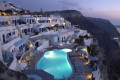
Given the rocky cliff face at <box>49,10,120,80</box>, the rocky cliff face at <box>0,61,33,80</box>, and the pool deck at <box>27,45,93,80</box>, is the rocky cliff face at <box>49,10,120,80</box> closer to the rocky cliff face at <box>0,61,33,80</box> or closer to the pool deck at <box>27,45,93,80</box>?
the pool deck at <box>27,45,93,80</box>

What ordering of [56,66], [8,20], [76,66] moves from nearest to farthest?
[76,66] < [56,66] < [8,20]

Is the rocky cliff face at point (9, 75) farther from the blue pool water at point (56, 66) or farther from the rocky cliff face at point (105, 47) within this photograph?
the rocky cliff face at point (105, 47)

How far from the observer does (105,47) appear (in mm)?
45375

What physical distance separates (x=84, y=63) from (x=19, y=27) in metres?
12.6

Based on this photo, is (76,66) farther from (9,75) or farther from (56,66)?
(9,75)

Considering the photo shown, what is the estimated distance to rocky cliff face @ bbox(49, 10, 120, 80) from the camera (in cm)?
2369

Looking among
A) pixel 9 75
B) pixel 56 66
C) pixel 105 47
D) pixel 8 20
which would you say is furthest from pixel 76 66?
pixel 105 47

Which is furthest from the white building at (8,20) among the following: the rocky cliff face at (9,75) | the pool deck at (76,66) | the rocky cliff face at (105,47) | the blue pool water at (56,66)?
the rocky cliff face at (105,47)

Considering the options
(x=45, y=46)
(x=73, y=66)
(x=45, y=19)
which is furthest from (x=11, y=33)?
(x=45, y=19)

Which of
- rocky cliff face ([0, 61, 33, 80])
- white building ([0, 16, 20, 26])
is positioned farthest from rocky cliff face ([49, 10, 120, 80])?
white building ([0, 16, 20, 26])

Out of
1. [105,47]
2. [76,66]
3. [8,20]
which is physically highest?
[8,20]

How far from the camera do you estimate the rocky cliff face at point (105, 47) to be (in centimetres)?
2369

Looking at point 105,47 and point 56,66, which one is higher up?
point 56,66

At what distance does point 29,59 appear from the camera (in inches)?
573
